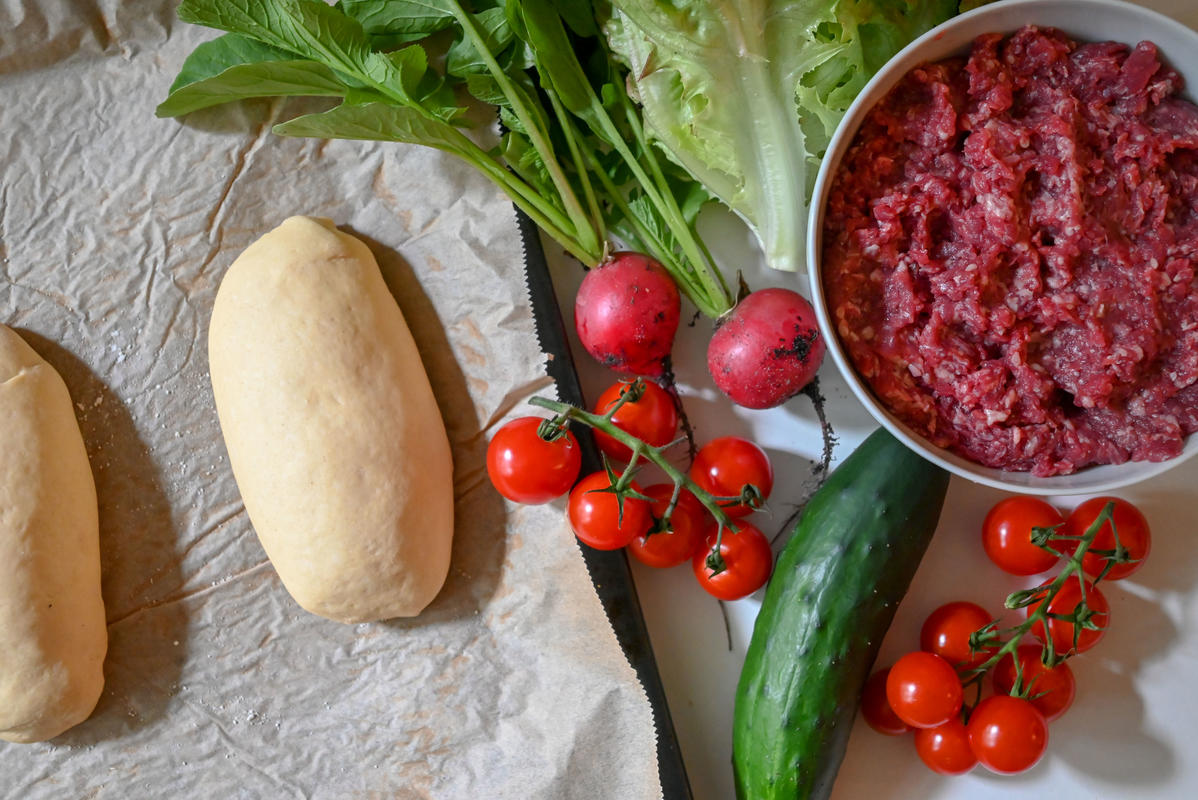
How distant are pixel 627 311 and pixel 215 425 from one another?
68cm

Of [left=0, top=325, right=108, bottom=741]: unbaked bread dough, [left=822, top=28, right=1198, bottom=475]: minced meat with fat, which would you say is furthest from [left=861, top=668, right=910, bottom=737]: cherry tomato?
[left=0, top=325, right=108, bottom=741]: unbaked bread dough

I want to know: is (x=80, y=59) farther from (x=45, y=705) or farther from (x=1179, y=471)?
(x=1179, y=471)

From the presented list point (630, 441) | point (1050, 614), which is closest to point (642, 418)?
point (630, 441)

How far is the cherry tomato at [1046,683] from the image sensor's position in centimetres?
136

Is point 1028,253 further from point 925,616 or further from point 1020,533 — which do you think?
point 925,616

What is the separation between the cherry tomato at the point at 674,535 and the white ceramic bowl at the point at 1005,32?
1.18ft

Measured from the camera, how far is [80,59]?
1.39 meters

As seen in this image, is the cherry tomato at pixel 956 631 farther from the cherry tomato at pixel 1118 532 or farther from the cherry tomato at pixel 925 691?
the cherry tomato at pixel 1118 532

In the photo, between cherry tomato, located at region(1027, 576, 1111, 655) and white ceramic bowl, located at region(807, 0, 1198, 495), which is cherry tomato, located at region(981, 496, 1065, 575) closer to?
cherry tomato, located at region(1027, 576, 1111, 655)

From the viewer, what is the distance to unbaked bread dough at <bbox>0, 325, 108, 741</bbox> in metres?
1.31

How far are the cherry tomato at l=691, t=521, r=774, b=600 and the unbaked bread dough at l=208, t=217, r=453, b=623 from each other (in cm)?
41

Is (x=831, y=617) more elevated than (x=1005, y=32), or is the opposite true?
(x=1005, y=32)

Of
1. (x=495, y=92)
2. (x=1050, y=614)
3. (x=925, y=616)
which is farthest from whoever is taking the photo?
(x=925, y=616)

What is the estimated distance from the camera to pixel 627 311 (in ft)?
4.33
